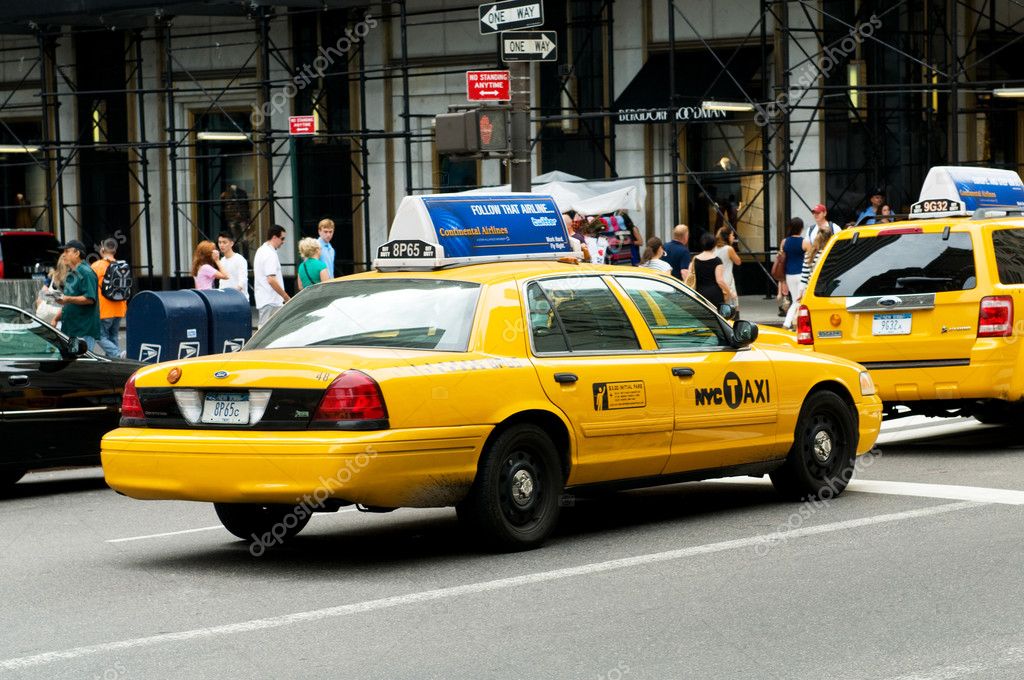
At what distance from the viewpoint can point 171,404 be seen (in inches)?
328

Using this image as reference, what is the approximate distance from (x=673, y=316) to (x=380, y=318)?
1.81 m

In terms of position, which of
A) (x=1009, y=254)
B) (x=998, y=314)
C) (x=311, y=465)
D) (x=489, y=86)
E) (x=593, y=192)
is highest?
(x=489, y=86)

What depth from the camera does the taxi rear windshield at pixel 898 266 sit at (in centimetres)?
1234

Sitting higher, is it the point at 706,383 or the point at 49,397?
the point at 706,383

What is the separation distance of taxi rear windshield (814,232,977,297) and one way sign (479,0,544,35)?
363 cm

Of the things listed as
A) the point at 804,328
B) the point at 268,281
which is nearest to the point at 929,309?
the point at 804,328

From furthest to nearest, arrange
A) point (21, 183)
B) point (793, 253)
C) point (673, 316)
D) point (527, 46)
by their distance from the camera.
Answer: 1. point (21, 183)
2. point (793, 253)
3. point (527, 46)
4. point (673, 316)

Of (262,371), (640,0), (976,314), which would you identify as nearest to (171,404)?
(262,371)

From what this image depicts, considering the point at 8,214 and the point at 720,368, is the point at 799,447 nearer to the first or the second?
the point at 720,368

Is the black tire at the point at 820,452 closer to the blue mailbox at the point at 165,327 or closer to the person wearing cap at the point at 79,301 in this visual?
the blue mailbox at the point at 165,327

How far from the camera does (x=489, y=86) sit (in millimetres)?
14695

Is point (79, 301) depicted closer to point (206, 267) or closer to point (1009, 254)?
point (206, 267)

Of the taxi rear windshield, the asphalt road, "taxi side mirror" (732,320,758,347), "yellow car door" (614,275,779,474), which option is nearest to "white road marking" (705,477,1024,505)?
the asphalt road

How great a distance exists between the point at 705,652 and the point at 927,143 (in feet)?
79.2
